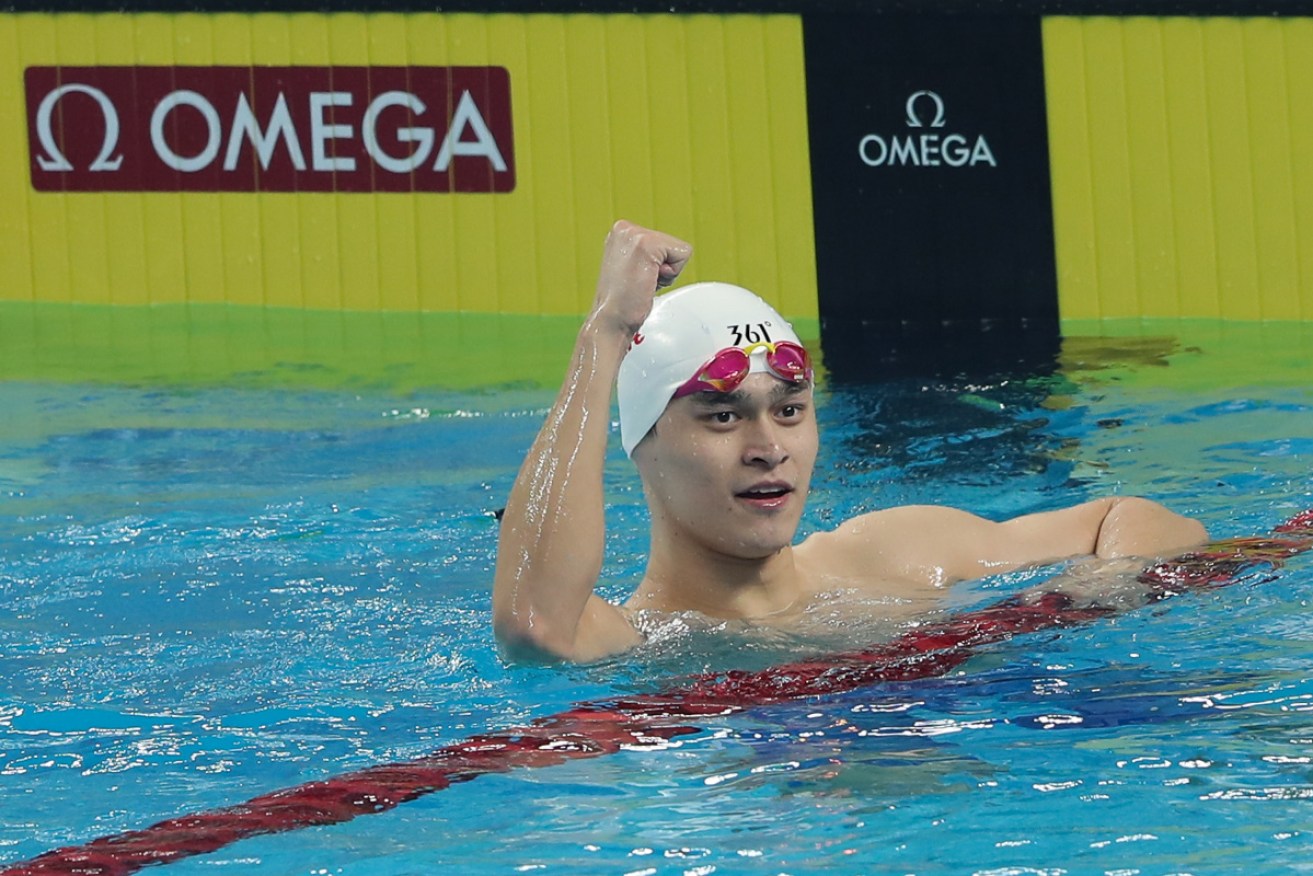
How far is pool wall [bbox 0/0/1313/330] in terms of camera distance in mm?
7375

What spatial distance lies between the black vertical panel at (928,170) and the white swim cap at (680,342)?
4209 millimetres

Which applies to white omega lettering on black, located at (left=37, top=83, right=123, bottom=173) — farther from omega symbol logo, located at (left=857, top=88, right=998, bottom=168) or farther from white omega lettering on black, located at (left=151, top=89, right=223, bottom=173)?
omega symbol logo, located at (left=857, top=88, right=998, bottom=168)

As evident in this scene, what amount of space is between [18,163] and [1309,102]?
494cm

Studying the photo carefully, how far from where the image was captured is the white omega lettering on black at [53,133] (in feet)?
23.9

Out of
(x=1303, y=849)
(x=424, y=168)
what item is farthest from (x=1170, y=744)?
(x=424, y=168)

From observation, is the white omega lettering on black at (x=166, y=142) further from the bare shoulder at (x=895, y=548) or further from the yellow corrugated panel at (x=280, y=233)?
the bare shoulder at (x=895, y=548)

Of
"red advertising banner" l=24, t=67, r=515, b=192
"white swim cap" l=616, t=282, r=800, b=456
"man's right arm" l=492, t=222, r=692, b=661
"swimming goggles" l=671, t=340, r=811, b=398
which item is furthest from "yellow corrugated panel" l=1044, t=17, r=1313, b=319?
"man's right arm" l=492, t=222, r=692, b=661

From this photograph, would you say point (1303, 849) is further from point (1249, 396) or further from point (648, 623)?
point (1249, 396)

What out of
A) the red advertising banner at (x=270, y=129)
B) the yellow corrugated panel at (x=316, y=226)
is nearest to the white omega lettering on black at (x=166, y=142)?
the red advertising banner at (x=270, y=129)

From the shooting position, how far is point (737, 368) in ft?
10.3

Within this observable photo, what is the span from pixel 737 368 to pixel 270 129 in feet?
15.3

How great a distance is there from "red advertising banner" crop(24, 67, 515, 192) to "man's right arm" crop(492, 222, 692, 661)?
456 cm

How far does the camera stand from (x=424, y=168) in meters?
7.45

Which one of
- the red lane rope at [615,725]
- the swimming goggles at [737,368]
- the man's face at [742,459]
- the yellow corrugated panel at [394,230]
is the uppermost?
the yellow corrugated panel at [394,230]
